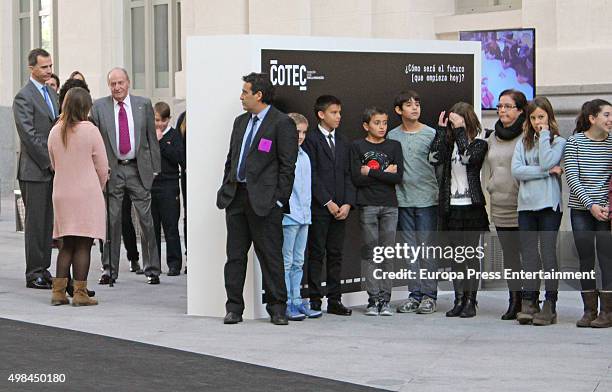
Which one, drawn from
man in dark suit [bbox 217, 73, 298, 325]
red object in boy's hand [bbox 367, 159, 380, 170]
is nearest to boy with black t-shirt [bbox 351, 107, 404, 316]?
red object in boy's hand [bbox 367, 159, 380, 170]

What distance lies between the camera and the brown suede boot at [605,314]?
10.7 meters

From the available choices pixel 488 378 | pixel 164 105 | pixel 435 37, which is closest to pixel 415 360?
pixel 488 378

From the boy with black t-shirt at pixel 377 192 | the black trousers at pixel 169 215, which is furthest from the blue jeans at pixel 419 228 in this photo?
the black trousers at pixel 169 215

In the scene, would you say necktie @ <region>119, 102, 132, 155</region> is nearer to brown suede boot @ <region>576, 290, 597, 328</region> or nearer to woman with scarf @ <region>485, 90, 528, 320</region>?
woman with scarf @ <region>485, 90, 528, 320</region>

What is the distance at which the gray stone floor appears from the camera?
28.4 feet

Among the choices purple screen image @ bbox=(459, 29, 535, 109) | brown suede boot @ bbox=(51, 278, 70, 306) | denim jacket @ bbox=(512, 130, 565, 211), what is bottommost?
brown suede boot @ bbox=(51, 278, 70, 306)

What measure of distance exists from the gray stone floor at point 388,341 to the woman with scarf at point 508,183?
47cm

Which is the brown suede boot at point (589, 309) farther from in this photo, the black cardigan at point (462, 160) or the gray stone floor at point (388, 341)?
the black cardigan at point (462, 160)

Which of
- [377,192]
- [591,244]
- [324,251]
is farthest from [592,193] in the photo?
[324,251]

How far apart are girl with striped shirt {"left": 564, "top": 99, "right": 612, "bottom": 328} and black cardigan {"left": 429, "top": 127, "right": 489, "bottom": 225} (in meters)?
0.78

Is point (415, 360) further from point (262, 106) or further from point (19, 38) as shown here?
point (19, 38)

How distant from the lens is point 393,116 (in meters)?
12.0

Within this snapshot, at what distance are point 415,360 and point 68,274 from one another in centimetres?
396

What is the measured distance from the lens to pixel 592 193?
1065cm
